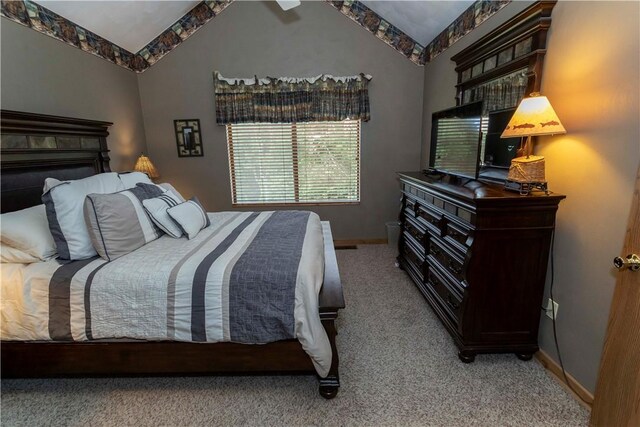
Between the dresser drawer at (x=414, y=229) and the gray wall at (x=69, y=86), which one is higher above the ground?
the gray wall at (x=69, y=86)

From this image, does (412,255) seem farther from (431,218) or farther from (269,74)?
(269,74)

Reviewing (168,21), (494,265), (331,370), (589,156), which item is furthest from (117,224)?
(168,21)

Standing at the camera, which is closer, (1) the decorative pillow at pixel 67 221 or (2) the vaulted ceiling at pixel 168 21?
(1) the decorative pillow at pixel 67 221

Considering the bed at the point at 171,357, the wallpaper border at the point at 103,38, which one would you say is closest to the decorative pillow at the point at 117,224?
the bed at the point at 171,357

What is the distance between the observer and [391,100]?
4.05 m

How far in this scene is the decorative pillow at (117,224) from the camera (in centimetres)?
188

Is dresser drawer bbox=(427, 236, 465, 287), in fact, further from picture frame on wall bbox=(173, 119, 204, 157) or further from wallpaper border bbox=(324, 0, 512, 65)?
picture frame on wall bbox=(173, 119, 204, 157)

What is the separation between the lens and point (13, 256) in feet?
5.83

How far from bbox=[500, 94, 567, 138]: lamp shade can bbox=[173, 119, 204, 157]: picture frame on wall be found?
3618 mm

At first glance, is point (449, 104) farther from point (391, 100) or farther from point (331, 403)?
point (331, 403)

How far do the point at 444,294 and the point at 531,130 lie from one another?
4.06ft

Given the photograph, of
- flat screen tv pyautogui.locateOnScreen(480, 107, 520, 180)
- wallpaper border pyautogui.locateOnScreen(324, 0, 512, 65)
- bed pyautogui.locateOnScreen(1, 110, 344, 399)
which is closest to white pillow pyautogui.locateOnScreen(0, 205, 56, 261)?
bed pyautogui.locateOnScreen(1, 110, 344, 399)

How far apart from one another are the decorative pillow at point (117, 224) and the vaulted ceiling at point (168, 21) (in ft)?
5.50

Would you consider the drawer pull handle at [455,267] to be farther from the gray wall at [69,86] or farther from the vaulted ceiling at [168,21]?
the gray wall at [69,86]
